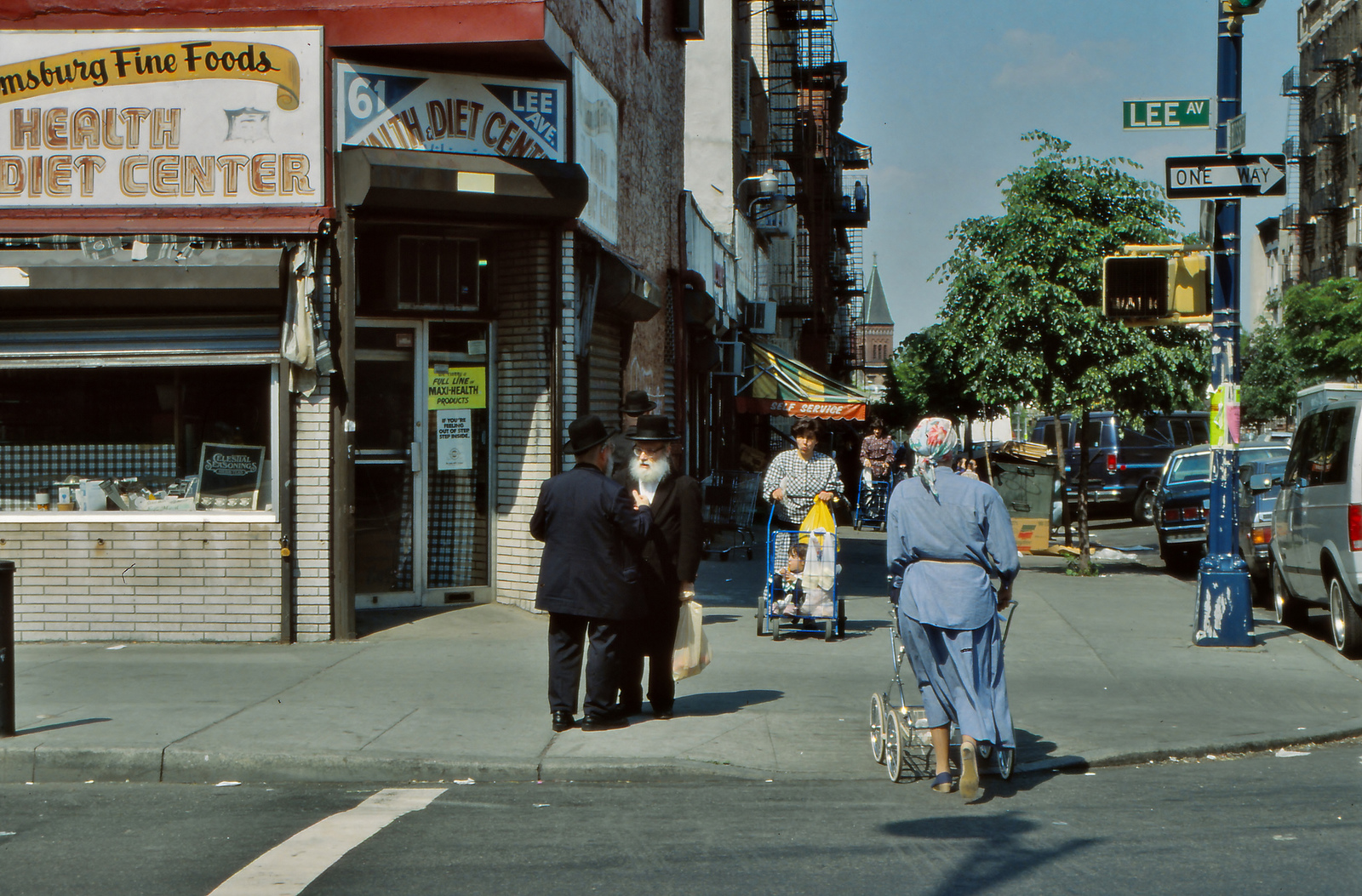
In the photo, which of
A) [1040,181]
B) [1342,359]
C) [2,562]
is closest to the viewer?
[2,562]

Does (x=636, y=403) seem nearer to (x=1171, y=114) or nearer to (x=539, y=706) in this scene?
(x=539, y=706)

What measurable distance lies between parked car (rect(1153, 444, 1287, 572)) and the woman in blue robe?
11.8m

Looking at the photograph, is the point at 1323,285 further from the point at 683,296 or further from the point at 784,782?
the point at 784,782

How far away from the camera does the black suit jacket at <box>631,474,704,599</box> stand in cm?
779

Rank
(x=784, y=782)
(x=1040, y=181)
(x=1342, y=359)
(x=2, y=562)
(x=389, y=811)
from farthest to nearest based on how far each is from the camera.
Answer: (x=1342, y=359) → (x=1040, y=181) → (x=2, y=562) → (x=784, y=782) → (x=389, y=811)

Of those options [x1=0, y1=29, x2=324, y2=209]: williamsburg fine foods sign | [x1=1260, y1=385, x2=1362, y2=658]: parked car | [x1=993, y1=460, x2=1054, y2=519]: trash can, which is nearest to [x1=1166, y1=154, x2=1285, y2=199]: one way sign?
[x1=1260, y1=385, x2=1362, y2=658]: parked car

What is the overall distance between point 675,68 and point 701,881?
43.9ft

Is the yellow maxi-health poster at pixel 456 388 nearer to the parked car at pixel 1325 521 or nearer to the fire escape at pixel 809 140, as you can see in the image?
the parked car at pixel 1325 521

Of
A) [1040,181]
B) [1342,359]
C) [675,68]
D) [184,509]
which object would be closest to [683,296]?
[675,68]

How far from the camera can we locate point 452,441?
11609mm

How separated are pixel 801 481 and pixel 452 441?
296 centimetres

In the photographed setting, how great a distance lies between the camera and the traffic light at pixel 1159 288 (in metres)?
11.2

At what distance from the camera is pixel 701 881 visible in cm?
495

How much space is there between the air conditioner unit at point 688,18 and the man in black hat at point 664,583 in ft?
32.4
